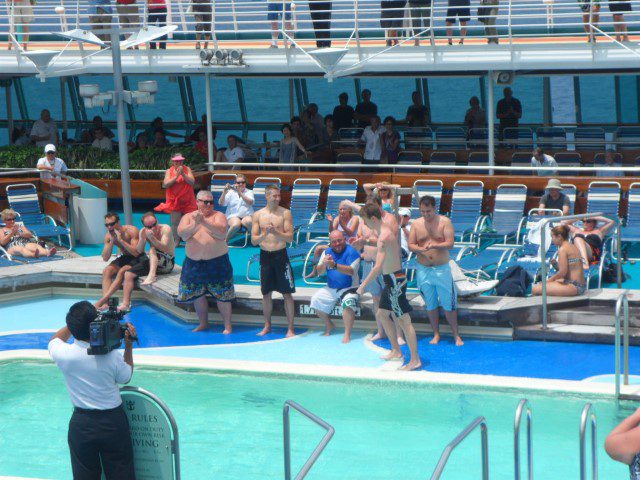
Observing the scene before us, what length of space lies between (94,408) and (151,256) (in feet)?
22.4

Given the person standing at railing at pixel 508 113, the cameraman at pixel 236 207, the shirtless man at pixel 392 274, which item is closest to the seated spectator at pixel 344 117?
the person standing at railing at pixel 508 113

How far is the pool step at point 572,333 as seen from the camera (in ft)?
35.2

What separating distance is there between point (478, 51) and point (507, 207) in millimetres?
2625

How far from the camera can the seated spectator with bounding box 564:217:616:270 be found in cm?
1199

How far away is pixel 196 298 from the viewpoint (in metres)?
11.6

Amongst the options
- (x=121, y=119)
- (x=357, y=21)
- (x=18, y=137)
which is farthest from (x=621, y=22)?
(x=18, y=137)

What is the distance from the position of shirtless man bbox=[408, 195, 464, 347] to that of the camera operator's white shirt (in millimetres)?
5064

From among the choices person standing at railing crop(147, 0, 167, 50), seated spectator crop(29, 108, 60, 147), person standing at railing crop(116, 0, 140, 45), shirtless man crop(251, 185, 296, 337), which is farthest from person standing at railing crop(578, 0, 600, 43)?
seated spectator crop(29, 108, 60, 147)

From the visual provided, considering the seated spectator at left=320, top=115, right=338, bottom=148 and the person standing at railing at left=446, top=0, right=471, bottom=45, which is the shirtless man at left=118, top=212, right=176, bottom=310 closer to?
the person standing at railing at left=446, top=0, right=471, bottom=45

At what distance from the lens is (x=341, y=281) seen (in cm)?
1122

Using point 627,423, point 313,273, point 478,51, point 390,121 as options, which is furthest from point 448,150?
point 627,423

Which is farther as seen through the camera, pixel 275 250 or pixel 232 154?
pixel 232 154

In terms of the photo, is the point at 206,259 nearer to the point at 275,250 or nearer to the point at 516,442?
the point at 275,250

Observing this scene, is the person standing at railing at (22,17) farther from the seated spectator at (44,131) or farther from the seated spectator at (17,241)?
the seated spectator at (17,241)
